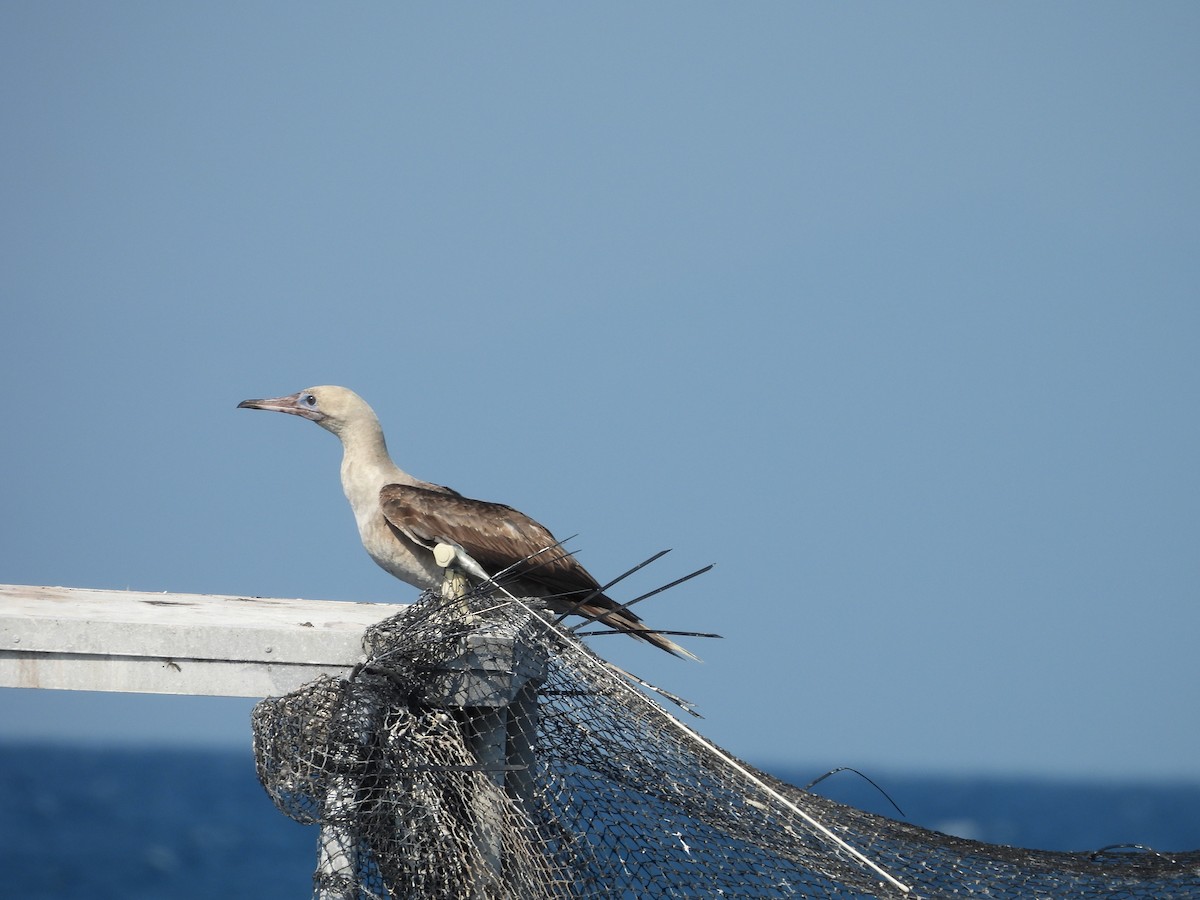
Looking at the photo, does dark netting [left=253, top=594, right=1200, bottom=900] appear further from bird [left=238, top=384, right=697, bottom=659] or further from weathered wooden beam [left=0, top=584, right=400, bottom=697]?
bird [left=238, top=384, right=697, bottom=659]

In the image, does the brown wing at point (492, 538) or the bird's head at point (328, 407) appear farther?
the bird's head at point (328, 407)

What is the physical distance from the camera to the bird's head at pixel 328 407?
7172mm

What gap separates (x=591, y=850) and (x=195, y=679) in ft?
5.13

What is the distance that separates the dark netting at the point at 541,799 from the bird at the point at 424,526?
1098 mm

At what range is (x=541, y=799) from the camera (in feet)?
17.5

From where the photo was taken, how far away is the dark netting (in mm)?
4832

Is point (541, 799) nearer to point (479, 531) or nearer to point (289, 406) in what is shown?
point (479, 531)

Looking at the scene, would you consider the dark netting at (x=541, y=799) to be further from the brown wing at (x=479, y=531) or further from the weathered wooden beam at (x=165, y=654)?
the brown wing at (x=479, y=531)

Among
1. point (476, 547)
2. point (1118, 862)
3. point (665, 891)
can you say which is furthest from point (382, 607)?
point (1118, 862)

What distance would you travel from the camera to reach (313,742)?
4719mm

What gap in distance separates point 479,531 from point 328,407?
1034mm

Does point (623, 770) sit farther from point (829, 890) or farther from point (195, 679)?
point (195, 679)

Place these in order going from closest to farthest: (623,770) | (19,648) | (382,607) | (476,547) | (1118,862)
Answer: (19,648)
(623,770)
(1118,862)
(476,547)
(382,607)

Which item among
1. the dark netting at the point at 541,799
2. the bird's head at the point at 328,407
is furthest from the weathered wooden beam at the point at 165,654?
the bird's head at the point at 328,407
